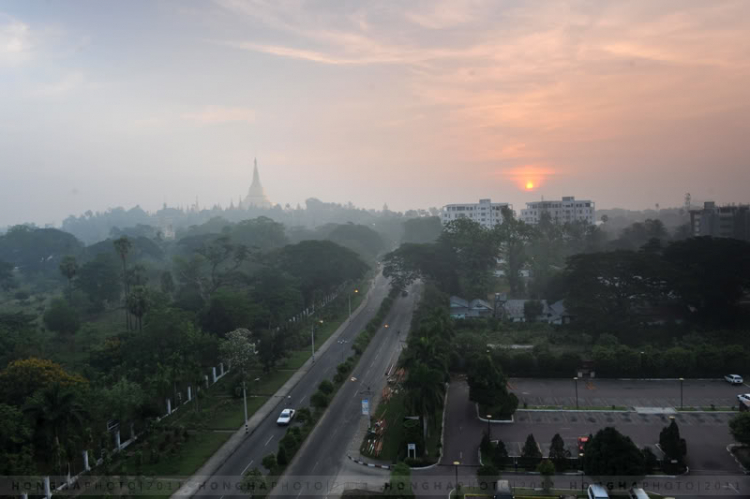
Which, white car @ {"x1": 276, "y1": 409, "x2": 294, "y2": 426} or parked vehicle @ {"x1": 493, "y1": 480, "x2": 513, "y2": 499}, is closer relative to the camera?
parked vehicle @ {"x1": 493, "y1": 480, "x2": 513, "y2": 499}

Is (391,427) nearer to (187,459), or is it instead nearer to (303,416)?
(303,416)

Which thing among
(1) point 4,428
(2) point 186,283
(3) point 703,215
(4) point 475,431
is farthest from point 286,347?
(3) point 703,215

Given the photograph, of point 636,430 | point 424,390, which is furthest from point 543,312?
point 424,390

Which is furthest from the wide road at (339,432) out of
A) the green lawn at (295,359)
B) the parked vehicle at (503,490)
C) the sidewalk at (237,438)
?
the parked vehicle at (503,490)

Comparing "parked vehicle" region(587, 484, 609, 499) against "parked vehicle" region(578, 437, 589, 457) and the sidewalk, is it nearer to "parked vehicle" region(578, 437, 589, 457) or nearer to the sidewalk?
"parked vehicle" region(578, 437, 589, 457)

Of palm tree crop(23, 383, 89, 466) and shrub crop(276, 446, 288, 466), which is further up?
palm tree crop(23, 383, 89, 466)

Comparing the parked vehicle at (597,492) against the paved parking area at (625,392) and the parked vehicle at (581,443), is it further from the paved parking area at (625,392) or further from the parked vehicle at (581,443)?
the paved parking area at (625,392)

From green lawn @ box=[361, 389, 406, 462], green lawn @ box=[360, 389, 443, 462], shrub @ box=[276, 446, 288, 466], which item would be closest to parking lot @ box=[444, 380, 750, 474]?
green lawn @ box=[360, 389, 443, 462]

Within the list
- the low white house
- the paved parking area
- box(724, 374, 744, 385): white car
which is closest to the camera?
the paved parking area
